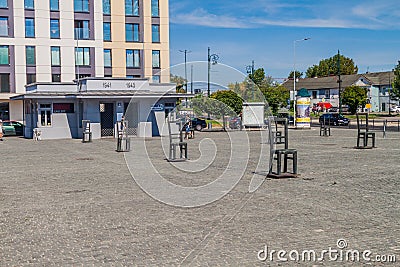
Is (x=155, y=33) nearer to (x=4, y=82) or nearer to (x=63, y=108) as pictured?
(x=4, y=82)

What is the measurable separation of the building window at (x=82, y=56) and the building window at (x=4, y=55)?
259 inches

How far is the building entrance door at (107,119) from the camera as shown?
3891 cm

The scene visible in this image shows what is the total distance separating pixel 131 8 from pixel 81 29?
19.1 feet

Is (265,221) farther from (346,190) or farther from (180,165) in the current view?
(180,165)

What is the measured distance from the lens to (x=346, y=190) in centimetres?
1248

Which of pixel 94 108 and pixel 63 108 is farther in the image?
pixel 63 108

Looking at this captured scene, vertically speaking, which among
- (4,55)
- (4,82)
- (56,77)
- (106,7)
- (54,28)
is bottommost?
(4,82)

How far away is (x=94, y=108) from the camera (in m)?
38.0

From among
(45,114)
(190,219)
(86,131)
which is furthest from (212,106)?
(45,114)

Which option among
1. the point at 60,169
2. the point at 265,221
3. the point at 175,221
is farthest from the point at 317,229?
the point at 60,169

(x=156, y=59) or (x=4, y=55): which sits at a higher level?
(x=156, y=59)

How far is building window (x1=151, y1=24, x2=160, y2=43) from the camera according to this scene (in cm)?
5611

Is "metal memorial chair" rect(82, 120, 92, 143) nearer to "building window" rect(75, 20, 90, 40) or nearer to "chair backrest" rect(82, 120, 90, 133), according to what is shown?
"chair backrest" rect(82, 120, 90, 133)

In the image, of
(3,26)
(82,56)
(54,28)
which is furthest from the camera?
(82,56)
